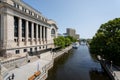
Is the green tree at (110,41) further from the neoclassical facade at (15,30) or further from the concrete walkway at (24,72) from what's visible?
the neoclassical facade at (15,30)

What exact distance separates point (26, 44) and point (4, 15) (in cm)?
1400

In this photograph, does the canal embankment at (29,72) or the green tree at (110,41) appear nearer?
the canal embankment at (29,72)

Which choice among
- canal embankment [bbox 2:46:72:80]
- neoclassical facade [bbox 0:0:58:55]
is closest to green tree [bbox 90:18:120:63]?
canal embankment [bbox 2:46:72:80]

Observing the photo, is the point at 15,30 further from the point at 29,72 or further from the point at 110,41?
the point at 110,41

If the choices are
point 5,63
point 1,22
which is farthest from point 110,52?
point 1,22

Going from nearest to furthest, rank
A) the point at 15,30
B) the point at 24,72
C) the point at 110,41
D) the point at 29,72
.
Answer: the point at 24,72 < the point at 29,72 < the point at 110,41 < the point at 15,30

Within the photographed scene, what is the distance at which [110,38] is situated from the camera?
32.8 metres

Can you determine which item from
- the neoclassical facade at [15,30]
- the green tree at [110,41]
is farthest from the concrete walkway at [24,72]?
the green tree at [110,41]

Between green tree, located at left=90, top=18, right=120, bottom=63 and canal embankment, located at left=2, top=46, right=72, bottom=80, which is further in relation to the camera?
green tree, located at left=90, top=18, right=120, bottom=63

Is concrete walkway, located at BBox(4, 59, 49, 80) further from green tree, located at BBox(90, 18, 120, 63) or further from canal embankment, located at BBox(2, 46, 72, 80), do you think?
green tree, located at BBox(90, 18, 120, 63)

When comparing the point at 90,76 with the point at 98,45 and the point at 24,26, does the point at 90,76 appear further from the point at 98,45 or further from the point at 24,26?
the point at 24,26

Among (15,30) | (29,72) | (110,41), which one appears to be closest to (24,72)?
(29,72)

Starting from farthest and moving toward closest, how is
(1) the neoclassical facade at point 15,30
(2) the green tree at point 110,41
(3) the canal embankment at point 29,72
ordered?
(1) the neoclassical facade at point 15,30
(2) the green tree at point 110,41
(3) the canal embankment at point 29,72

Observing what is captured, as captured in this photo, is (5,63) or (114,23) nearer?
(5,63)
